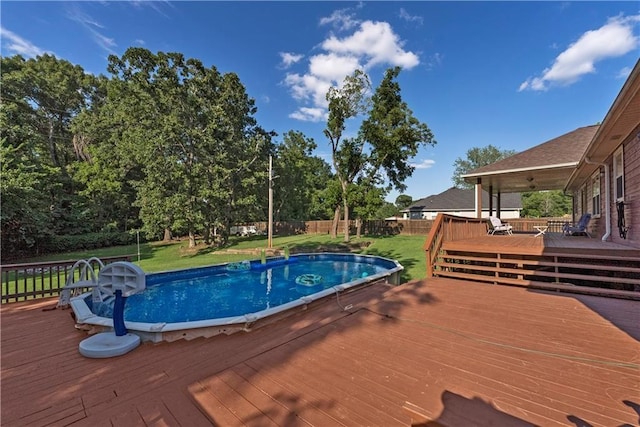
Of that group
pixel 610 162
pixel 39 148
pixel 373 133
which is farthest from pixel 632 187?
pixel 39 148

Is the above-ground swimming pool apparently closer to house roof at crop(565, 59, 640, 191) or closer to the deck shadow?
the deck shadow

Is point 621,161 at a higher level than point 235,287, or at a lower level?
higher

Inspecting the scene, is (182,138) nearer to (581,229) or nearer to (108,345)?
(108,345)

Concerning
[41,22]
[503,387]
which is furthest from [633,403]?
[41,22]

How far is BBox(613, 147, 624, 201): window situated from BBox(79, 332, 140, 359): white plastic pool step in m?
9.63

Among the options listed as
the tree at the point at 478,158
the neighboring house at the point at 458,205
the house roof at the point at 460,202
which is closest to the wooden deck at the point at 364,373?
the neighboring house at the point at 458,205

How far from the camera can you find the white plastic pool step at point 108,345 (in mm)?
3264

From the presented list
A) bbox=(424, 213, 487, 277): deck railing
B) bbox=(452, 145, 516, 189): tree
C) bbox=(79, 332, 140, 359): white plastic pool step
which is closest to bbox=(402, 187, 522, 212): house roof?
bbox=(452, 145, 516, 189): tree

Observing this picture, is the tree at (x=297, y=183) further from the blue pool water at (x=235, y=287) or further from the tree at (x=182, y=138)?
the blue pool water at (x=235, y=287)

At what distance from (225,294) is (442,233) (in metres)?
6.23

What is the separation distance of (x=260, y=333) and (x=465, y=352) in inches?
99.0

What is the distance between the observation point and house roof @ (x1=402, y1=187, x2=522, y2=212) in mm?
31281

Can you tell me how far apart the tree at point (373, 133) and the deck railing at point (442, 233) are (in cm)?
1023

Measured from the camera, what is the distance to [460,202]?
106 feet
